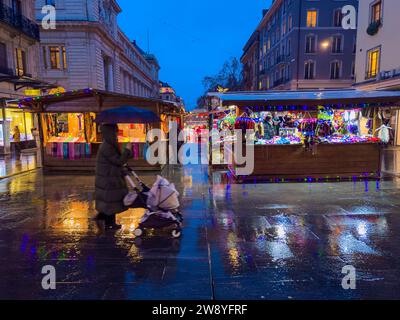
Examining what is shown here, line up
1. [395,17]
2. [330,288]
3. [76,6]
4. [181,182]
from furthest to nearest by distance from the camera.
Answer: [76,6] < [395,17] < [181,182] < [330,288]

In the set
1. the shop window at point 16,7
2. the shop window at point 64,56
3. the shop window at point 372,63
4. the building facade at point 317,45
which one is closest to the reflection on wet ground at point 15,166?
the shop window at point 16,7

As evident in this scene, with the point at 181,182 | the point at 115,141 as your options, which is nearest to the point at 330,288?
the point at 115,141

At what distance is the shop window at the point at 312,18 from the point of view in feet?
122

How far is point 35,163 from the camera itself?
14.8m

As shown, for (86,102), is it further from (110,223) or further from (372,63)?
(372,63)

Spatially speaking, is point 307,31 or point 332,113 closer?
point 332,113

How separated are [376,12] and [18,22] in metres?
25.6

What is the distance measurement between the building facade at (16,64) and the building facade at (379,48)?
23.3m

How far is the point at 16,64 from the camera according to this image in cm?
2177

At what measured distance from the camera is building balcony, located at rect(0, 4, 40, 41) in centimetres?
1949

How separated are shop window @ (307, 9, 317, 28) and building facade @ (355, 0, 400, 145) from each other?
14338 mm

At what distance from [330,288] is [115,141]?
4.07m

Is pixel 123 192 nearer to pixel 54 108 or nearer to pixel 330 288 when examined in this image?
pixel 330 288

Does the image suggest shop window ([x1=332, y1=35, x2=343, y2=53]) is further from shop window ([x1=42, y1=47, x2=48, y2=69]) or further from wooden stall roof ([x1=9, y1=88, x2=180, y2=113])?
wooden stall roof ([x1=9, y1=88, x2=180, y2=113])
